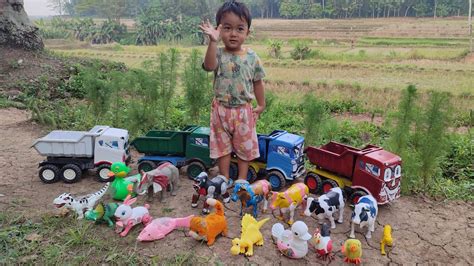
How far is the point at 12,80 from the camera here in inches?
350

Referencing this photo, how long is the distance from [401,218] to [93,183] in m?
3.36

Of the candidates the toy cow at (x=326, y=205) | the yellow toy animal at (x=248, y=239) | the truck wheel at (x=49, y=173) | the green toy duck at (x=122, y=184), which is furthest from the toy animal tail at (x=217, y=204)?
the truck wheel at (x=49, y=173)

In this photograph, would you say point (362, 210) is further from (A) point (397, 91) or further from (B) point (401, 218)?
(A) point (397, 91)

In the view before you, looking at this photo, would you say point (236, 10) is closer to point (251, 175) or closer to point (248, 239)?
point (251, 175)

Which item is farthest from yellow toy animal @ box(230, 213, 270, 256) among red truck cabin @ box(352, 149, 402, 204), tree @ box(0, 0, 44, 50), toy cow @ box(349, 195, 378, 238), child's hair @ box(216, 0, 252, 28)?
tree @ box(0, 0, 44, 50)

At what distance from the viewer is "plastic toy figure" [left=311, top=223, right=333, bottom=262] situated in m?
2.91

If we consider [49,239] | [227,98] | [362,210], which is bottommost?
[49,239]

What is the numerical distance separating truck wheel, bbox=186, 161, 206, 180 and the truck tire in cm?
124

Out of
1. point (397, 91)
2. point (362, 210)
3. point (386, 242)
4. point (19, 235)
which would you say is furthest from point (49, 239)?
point (397, 91)

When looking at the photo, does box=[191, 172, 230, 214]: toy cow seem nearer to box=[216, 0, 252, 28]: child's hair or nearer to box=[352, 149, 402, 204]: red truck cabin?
box=[352, 149, 402, 204]: red truck cabin

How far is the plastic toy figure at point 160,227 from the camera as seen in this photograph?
319cm

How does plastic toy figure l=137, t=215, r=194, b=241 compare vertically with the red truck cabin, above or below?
below

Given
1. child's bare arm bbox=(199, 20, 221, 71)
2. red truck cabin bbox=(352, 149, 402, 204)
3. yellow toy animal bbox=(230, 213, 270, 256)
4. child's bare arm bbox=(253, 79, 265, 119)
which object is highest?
child's bare arm bbox=(199, 20, 221, 71)

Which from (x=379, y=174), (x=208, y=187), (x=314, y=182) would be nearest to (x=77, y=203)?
(x=208, y=187)
